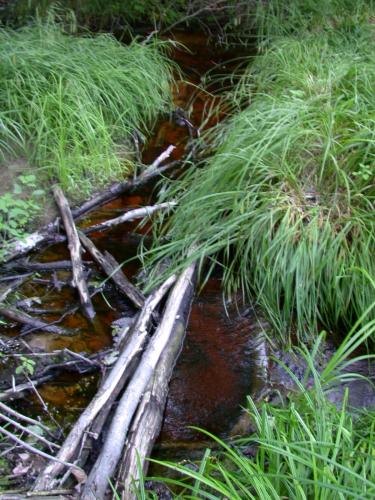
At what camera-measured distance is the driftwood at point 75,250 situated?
10.5ft

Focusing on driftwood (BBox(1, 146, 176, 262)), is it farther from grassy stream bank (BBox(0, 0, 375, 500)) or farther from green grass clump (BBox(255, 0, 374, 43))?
green grass clump (BBox(255, 0, 374, 43))

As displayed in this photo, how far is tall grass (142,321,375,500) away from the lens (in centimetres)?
187

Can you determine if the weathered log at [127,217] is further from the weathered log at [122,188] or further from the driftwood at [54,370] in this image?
the driftwood at [54,370]

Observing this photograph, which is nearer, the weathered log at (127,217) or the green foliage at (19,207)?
the green foliage at (19,207)

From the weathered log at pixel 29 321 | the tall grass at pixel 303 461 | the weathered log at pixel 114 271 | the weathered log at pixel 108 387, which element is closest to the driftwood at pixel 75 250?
the weathered log at pixel 114 271

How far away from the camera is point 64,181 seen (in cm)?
389

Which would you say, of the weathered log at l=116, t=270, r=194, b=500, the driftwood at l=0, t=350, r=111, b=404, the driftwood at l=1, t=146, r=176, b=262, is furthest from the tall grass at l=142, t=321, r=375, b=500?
the driftwood at l=1, t=146, r=176, b=262

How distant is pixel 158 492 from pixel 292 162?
1.93 meters

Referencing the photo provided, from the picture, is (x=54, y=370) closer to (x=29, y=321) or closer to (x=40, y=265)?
(x=29, y=321)

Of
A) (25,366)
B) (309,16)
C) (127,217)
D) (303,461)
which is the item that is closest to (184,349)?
(25,366)

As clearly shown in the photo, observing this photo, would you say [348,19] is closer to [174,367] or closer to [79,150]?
[79,150]

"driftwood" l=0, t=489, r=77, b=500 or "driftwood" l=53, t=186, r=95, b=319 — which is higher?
"driftwood" l=53, t=186, r=95, b=319

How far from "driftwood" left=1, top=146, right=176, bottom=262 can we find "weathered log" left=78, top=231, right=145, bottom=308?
192mm

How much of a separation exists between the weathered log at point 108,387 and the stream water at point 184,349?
7.1 inches
